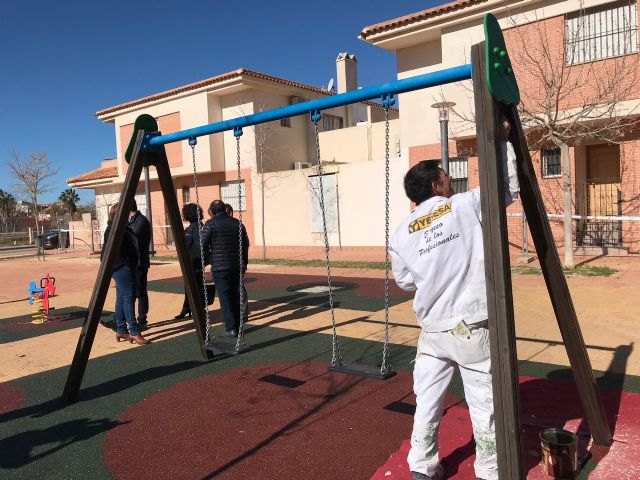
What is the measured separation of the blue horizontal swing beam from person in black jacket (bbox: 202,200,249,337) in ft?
5.00

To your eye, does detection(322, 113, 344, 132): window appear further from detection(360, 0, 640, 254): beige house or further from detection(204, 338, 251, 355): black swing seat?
detection(204, 338, 251, 355): black swing seat

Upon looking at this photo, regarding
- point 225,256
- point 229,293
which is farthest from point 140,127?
point 229,293

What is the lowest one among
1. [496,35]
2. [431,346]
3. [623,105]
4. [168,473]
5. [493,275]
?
[168,473]

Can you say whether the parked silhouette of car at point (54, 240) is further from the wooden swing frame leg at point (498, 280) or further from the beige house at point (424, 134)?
the wooden swing frame leg at point (498, 280)

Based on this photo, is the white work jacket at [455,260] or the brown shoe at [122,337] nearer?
the white work jacket at [455,260]

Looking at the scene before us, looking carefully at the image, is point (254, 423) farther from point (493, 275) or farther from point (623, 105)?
point (623, 105)

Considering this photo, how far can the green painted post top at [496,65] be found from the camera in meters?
2.52

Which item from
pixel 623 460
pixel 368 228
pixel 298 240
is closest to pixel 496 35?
pixel 623 460

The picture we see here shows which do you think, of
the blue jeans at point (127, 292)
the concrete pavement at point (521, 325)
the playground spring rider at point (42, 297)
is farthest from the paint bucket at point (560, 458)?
the playground spring rider at point (42, 297)

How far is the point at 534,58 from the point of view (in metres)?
13.5

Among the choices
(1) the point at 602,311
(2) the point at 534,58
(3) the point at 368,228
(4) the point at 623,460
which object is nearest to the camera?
(4) the point at 623,460

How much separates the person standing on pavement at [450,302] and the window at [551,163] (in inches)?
506

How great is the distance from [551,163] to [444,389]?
13.2 m

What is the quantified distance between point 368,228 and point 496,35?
1613 cm
